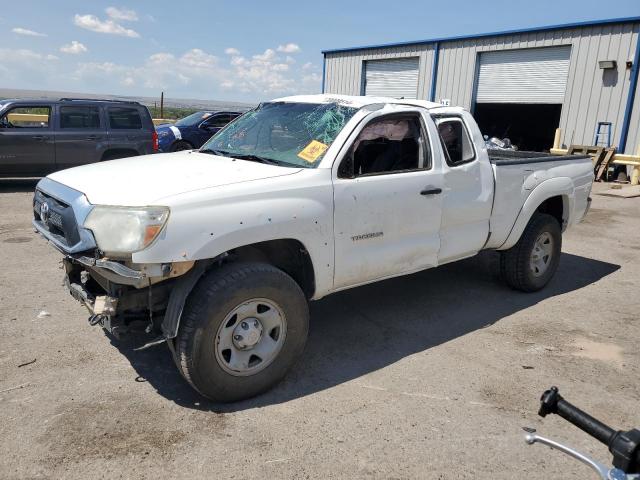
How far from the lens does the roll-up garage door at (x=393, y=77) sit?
788 inches

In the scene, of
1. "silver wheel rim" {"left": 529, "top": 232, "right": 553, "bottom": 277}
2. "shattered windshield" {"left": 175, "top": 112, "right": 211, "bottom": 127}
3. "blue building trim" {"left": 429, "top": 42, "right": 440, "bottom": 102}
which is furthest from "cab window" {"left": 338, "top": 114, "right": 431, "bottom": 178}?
"blue building trim" {"left": 429, "top": 42, "right": 440, "bottom": 102}

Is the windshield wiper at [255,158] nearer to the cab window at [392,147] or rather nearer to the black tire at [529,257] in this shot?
the cab window at [392,147]

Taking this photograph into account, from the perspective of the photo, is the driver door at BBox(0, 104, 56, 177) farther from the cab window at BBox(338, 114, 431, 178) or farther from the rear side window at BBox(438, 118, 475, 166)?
the rear side window at BBox(438, 118, 475, 166)

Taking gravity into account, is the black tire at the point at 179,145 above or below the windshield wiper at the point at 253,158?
below

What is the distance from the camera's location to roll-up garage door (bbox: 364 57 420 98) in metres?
20.0

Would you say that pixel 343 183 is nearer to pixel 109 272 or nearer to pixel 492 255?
pixel 109 272

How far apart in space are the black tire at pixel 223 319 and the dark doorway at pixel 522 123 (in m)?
20.9

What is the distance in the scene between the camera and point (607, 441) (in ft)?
4.75

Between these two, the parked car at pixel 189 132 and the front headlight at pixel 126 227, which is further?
the parked car at pixel 189 132

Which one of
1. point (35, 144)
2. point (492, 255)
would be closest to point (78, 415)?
point (492, 255)

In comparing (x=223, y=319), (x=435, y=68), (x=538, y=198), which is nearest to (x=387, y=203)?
(x=223, y=319)

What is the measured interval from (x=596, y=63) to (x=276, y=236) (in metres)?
15.1

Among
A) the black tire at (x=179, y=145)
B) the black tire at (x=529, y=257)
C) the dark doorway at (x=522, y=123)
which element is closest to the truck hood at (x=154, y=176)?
the black tire at (x=529, y=257)

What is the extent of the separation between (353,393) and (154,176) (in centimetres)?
196
